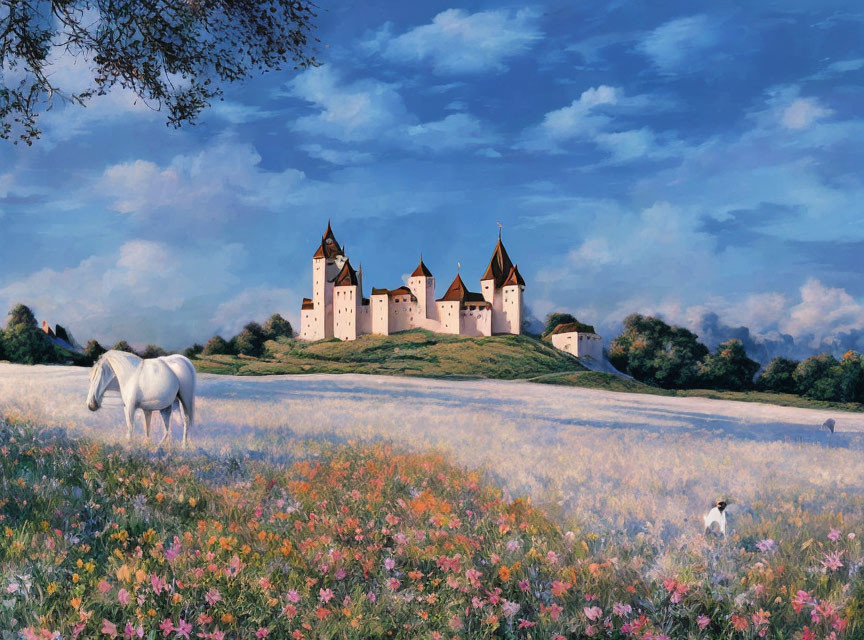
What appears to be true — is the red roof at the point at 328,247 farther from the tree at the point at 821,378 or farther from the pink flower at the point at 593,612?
the tree at the point at 821,378

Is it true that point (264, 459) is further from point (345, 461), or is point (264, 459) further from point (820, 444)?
point (820, 444)

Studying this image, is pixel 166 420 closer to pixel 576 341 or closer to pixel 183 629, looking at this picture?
pixel 183 629

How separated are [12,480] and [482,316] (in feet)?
47.8

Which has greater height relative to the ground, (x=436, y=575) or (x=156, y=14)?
(x=156, y=14)

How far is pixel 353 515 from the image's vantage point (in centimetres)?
734

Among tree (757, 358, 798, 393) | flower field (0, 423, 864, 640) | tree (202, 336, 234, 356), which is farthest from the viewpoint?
tree (757, 358, 798, 393)

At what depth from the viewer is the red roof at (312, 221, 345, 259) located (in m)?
15.4

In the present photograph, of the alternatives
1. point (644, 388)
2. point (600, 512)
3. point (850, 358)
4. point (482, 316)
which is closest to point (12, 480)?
point (600, 512)

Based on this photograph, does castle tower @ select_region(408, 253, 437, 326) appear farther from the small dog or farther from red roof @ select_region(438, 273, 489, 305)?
the small dog

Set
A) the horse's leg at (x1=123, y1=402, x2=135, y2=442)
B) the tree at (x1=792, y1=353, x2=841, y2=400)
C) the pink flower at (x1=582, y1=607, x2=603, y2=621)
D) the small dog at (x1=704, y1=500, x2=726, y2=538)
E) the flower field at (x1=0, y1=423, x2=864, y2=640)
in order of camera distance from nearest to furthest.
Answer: the pink flower at (x1=582, y1=607, x2=603, y2=621)
the flower field at (x1=0, y1=423, x2=864, y2=640)
the small dog at (x1=704, y1=500, x2=726, y2=538)
the horse's leg at (x1=123, y1=402, x2=135, y2=442)
the tree at (x1=792, y1=353, x2=841, y2=400)

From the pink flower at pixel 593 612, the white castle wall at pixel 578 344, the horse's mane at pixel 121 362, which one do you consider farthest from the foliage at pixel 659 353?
the pink flower at pixel 593 612

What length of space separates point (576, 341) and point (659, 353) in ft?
16.0

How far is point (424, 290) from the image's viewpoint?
19094 mm

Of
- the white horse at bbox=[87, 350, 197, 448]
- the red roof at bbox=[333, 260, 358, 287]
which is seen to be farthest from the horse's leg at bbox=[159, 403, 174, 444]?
the red roof at bbox=[333, 260, 358, 287]
